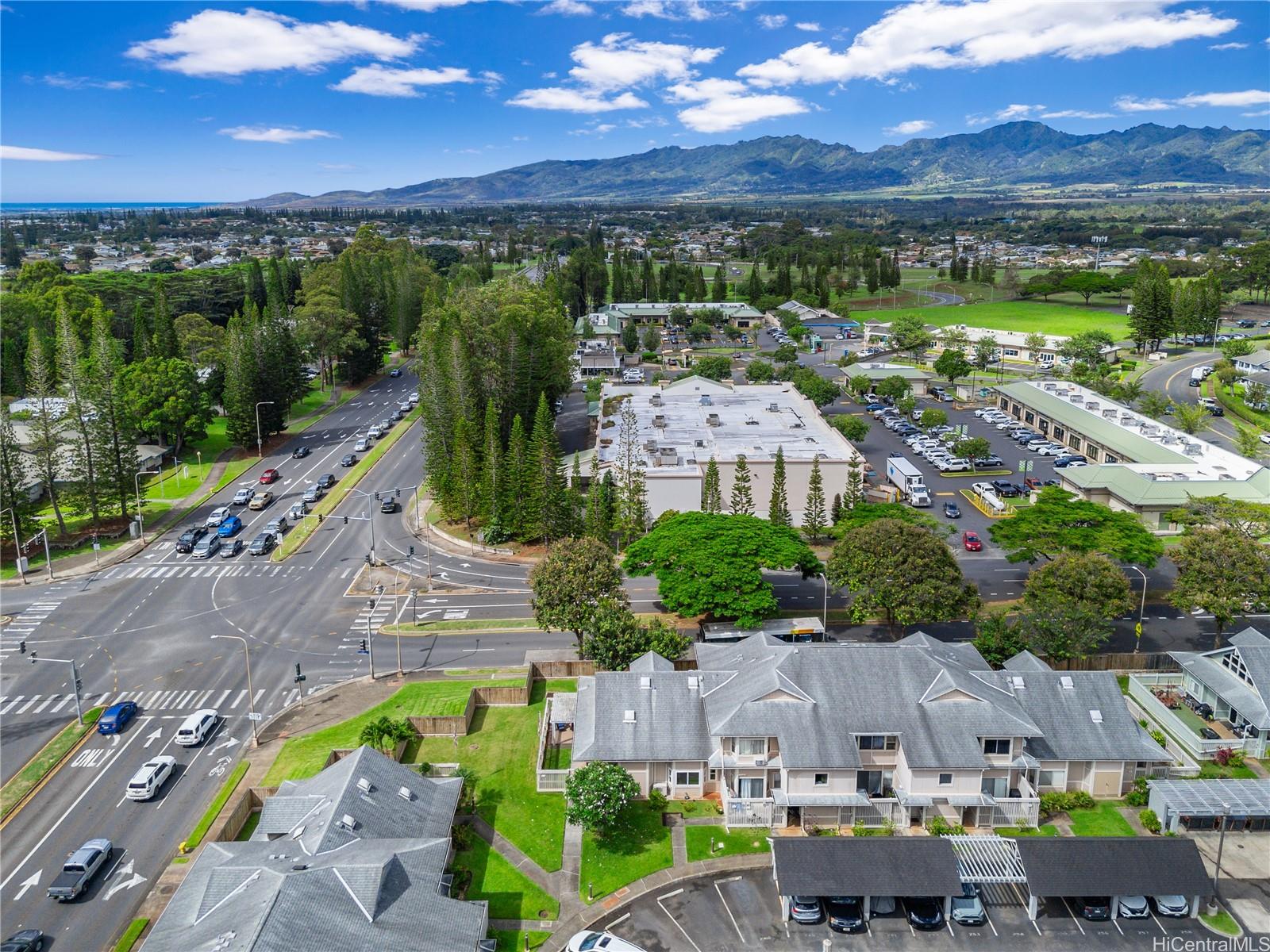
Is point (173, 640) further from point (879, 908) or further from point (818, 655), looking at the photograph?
point (879, 908)

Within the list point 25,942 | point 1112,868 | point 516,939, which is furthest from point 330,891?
point 1112,868

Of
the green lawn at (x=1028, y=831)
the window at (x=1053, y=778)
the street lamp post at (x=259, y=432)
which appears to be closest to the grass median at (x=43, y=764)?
the green lawn at (x=1028, y=831)

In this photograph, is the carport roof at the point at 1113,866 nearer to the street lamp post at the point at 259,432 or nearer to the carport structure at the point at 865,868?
the carport structure at the point at 865,868

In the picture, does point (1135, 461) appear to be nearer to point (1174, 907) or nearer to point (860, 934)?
point (1174, 907)

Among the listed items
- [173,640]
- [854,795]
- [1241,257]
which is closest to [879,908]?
[854,795]

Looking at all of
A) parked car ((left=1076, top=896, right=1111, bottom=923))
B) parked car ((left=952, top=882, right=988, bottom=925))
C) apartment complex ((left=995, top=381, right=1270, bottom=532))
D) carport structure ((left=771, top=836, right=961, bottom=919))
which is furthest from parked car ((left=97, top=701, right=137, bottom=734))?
apartment complex ((left=995, top=381, right=1270, bottom=532))
